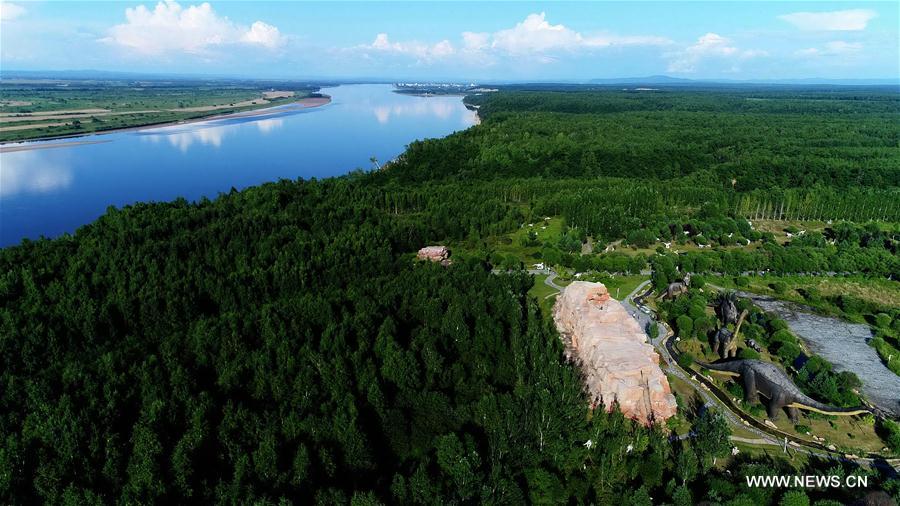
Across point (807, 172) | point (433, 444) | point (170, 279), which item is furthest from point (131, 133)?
point (807, 172)

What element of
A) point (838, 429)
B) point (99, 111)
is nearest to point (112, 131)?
point (99, 111)

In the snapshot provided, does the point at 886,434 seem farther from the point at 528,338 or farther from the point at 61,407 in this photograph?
the point at 61,407

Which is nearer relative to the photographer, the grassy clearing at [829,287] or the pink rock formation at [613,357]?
the pink rock formation at [613,357]

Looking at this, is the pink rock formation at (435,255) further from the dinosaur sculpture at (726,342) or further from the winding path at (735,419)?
the dinosaur sculpture at (726,342)

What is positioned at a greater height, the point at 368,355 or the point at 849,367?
the point at 368,355

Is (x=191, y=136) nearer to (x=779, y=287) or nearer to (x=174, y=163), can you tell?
(x=174, y=163)

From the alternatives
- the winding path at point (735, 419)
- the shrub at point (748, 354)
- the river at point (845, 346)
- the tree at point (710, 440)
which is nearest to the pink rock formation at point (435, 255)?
the winding path at point (735, 419)

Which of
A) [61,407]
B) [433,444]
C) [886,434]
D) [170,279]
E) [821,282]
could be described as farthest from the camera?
[821,282]
